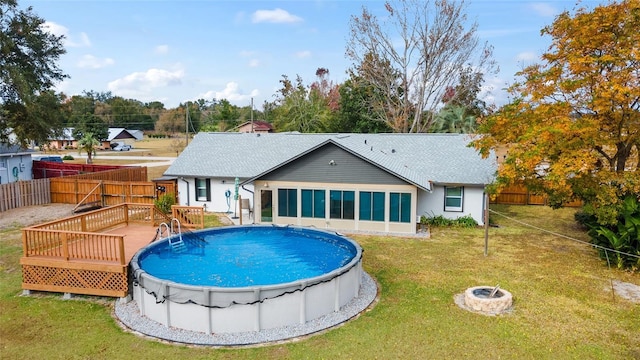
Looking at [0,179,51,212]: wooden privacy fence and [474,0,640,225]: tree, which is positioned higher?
[474,0,640,225]: tree

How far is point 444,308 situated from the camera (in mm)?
10055

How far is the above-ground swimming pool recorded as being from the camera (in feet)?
28.8

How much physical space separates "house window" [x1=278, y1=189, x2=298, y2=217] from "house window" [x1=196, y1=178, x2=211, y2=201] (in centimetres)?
528

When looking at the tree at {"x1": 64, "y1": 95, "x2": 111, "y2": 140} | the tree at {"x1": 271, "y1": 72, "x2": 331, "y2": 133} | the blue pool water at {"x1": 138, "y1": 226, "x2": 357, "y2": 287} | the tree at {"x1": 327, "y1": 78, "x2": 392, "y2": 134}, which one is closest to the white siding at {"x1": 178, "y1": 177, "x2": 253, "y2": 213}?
the blue pool water at {"x1": 138, "y1": 226, "x2": 357, "y2": 287}

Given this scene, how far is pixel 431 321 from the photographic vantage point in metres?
9.34

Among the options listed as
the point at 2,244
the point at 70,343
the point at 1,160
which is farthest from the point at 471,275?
the point at 1,160

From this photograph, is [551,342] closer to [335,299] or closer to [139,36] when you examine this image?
[335,299]

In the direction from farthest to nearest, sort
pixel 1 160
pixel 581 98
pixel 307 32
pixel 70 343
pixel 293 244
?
pixel 307 32 → pixel 1 160 → pixel 293 244 → pixel 581 98 → pixel 70 343

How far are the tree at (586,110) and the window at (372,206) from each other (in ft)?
16.2

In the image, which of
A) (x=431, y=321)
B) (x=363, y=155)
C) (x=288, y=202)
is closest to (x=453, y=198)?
(x=363, y=155)

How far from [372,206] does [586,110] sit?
8432mm

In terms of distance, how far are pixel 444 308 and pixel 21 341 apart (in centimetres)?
927

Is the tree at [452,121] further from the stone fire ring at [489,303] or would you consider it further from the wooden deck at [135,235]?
the wooden deck at [135,235]

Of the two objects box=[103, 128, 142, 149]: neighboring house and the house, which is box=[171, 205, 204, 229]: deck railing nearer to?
the house
